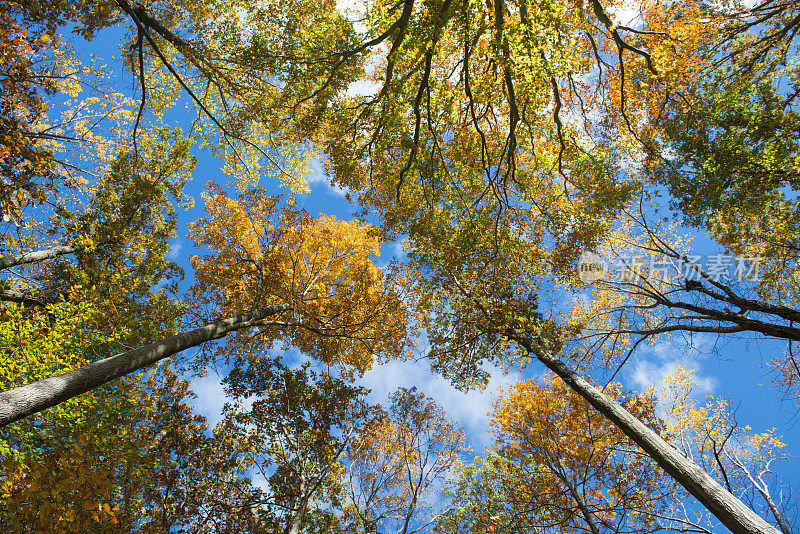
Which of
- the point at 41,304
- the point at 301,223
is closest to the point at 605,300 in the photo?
the point at 301,223

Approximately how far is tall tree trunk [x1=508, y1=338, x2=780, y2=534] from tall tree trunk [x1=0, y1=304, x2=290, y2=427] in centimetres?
767

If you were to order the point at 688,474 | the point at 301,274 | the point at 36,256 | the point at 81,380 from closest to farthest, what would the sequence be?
the point at 81,380
the point at 688,474
the point at 36,256
the point at 301,274

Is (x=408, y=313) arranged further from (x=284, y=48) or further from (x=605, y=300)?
(x=284, y=48)

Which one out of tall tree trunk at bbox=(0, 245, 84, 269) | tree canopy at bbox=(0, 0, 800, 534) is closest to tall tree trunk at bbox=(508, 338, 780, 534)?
tree canopy at bbox=(0, 0, 800, 534)

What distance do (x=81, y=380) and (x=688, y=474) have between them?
8361 millimetres

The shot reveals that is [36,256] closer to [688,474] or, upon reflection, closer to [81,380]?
[81,380]

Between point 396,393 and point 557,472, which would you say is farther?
point 396,393

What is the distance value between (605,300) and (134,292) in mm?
14936

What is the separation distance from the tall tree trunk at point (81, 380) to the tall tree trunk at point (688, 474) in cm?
767

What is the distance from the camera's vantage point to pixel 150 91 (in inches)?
380

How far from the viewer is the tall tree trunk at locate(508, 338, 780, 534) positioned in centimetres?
414

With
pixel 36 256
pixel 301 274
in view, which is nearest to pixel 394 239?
pixel 301 274

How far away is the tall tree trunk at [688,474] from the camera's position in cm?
414

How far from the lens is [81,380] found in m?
3.90
